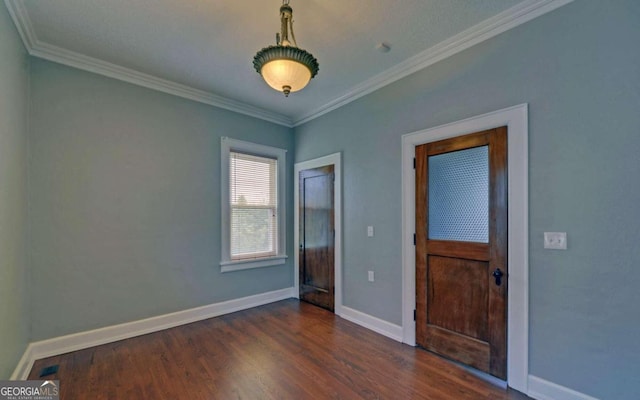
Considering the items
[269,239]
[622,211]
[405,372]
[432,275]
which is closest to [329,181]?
[269,239]

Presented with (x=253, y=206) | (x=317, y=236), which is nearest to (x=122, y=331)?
(x=253, y=206)

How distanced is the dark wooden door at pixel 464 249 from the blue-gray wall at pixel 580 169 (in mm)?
228

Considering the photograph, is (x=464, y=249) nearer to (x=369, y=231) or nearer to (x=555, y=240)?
(x=555, y=240)

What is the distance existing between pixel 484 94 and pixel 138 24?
3.03m

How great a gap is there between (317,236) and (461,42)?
2.89 metres

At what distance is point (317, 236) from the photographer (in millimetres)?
4125

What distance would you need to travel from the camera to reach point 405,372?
2367 millimetres

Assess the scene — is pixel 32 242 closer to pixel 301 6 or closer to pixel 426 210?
pixel 301 6

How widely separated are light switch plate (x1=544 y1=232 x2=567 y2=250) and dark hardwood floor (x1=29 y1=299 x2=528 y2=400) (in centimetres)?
114

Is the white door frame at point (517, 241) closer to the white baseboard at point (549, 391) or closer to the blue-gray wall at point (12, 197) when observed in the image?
the white baseboard at point (549, 391)

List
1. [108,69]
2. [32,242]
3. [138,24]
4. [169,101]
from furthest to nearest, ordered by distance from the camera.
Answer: [169,101]
[108,69]
[32,242]
[138,24]

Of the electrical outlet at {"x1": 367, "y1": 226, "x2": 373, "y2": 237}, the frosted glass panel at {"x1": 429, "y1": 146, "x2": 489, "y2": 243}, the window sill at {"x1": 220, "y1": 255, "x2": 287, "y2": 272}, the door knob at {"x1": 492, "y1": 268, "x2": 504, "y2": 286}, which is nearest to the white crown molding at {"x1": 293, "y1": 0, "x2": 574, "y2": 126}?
the frosted glass panel at {"x1": 429, "y1": 146, "x2": 489, "y2": 243}

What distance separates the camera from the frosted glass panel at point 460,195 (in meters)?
2.38

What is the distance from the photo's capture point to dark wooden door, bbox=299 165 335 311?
3.89m
